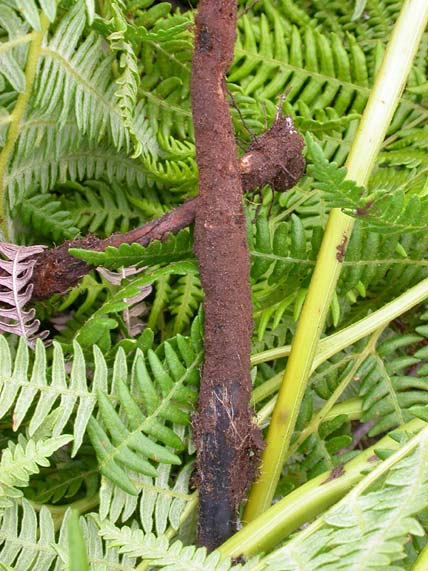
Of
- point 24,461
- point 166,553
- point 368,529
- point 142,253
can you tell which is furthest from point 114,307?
point 368,529

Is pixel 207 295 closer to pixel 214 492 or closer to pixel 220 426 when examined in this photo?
pixel 220 426

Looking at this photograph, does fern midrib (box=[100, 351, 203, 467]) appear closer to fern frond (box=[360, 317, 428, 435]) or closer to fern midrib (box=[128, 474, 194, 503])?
Answer: fern midrib (box=[128, 474, 194, 503])

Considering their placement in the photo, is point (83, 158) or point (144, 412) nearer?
point (144, 412)

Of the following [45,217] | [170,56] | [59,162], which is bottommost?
[45,217]

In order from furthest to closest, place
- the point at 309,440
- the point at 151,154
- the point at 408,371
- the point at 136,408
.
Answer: the point at 408,371 → the point at 151,154 → the point at 309,440 → the point at 136,408

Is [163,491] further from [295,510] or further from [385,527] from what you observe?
[385,527]

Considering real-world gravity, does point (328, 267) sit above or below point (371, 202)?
below

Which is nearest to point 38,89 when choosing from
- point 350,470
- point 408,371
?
point 350,470
